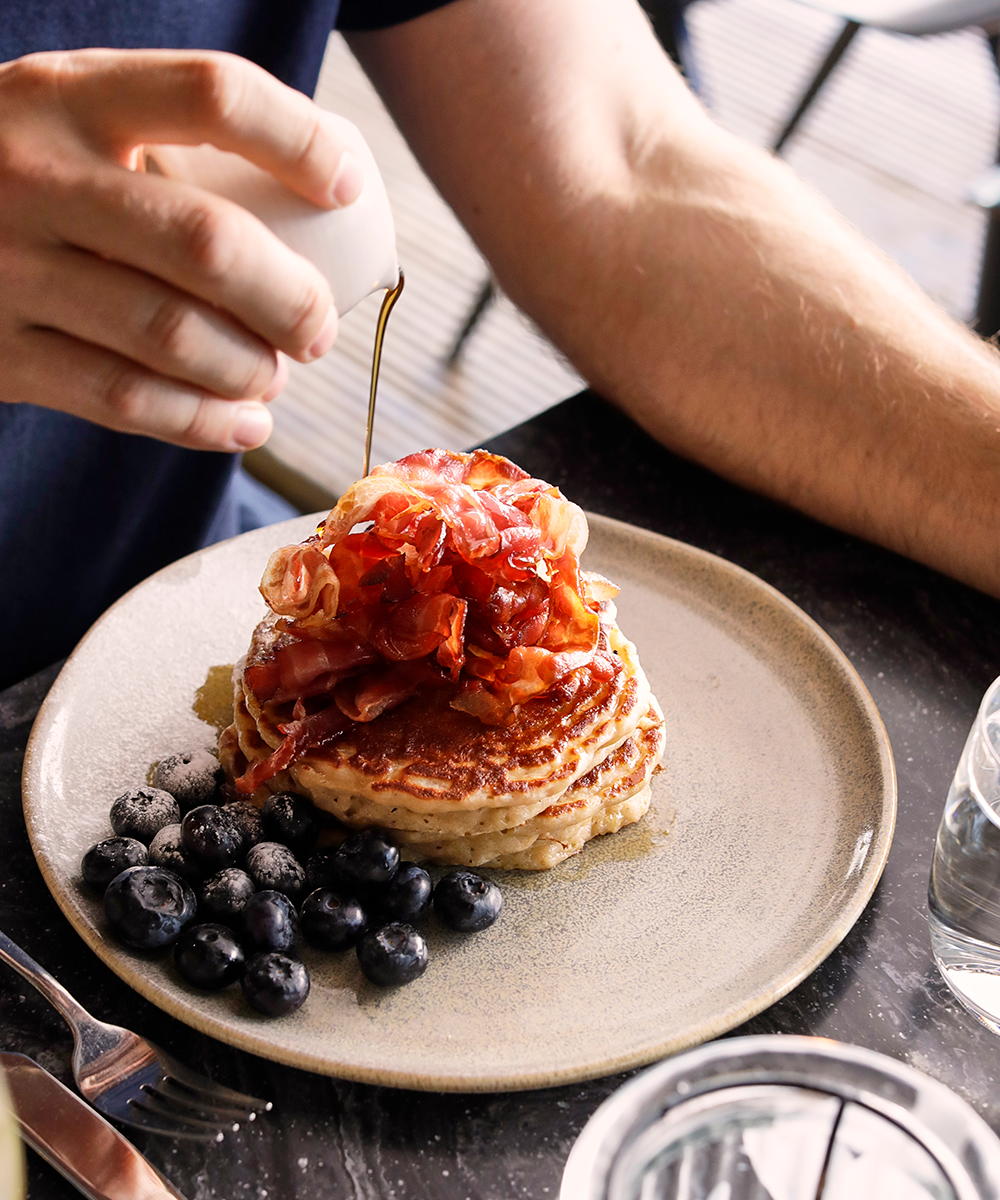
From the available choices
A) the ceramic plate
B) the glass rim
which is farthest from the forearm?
the glass rim

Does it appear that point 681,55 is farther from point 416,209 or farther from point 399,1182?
point 399,1182

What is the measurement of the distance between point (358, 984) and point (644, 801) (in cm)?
36

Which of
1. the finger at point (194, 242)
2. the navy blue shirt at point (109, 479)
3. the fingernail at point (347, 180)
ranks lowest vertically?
the navy blue shirt at point (109, 479)

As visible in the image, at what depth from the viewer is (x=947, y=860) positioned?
966mm

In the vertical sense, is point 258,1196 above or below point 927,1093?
below

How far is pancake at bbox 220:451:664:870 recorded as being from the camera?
3.42ft

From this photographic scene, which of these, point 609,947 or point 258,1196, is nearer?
point 258,1196

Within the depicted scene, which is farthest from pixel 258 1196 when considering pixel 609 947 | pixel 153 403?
pixel 153 403

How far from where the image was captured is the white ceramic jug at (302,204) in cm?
84

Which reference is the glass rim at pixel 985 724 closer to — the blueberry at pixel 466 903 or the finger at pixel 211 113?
the blueberry at pixel 466 903

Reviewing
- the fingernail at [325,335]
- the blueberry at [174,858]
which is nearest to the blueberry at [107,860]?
the blueberry at [174,858]

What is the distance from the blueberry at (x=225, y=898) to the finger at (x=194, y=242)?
46 cm

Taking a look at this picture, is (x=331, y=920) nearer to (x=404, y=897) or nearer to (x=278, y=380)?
(x=404, y=897)

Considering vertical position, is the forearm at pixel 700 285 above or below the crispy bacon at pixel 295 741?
above
